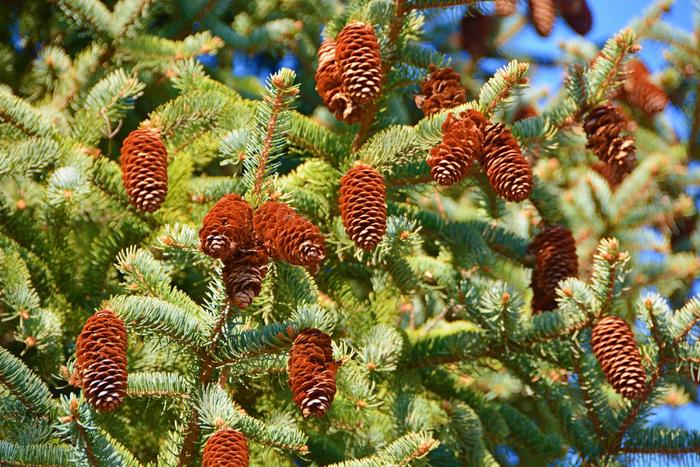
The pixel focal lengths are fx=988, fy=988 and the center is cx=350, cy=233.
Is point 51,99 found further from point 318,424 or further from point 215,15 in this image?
point 318,424

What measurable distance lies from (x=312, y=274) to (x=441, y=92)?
1.86 ft

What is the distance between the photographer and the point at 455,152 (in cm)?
214

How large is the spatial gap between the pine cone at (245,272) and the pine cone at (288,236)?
0.08 ft

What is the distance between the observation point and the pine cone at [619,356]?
2.20 m

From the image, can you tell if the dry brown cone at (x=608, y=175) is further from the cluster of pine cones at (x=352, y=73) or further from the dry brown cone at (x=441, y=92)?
the cluster of pine cones at (x=352, y=73)

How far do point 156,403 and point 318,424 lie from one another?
43cm

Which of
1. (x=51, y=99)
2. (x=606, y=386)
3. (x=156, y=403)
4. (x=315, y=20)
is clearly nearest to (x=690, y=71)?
(x=315, y=20)

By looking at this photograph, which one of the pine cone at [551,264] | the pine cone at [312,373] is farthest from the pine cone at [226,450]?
the pine cone at [551,264]

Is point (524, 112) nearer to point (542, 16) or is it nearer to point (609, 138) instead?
point (542, 16)

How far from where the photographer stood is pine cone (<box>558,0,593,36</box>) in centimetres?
385

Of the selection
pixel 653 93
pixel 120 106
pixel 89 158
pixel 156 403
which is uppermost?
pixel 653 93

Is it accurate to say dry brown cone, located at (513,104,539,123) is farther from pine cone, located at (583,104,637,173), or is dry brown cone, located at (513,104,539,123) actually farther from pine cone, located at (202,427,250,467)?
pine cone, located at (202,427,250,467)

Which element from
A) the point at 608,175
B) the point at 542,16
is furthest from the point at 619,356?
the point at 608,175

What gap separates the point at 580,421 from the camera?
103 inches
